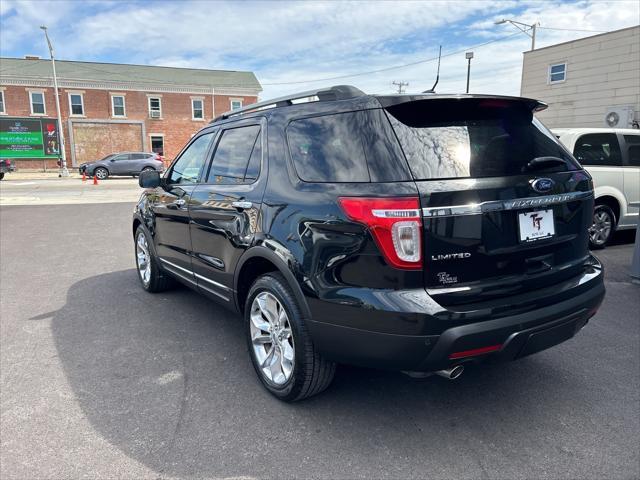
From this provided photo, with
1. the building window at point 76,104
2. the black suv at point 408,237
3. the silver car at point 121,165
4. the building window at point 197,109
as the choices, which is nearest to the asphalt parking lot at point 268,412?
the black suv at point 408,237


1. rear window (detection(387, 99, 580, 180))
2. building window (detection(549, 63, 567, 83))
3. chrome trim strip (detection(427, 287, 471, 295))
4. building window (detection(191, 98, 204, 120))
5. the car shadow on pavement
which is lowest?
the car shadow on pavement

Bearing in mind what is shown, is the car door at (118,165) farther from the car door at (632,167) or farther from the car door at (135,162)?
the car door at (632,167)

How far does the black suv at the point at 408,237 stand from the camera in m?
2.33

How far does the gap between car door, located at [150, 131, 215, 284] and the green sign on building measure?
3973cm

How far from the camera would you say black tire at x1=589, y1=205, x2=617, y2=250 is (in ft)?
24.1

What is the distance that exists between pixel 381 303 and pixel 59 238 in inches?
334

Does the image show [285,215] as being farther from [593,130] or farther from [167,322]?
[593,130]

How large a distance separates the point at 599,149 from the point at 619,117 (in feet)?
37.2

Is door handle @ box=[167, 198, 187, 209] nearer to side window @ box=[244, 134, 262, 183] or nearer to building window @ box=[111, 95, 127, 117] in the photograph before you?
side window @ box=[244, 134, 262, 183]

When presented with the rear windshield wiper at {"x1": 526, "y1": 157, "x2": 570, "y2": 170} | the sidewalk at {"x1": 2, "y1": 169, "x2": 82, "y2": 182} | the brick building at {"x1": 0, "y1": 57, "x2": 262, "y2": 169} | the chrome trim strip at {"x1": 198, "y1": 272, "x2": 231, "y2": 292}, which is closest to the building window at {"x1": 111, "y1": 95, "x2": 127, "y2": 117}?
the brick building at {"x1": 0, "y1": 57, "x2": 262, "y2": 169}

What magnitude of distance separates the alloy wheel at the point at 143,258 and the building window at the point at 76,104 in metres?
39.7

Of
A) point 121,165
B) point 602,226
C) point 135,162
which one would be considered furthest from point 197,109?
point 602,226

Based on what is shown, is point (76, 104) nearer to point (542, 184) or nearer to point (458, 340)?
point (542, 184)

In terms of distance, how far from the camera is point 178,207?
14.2 ft
